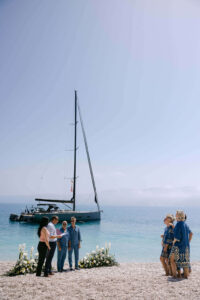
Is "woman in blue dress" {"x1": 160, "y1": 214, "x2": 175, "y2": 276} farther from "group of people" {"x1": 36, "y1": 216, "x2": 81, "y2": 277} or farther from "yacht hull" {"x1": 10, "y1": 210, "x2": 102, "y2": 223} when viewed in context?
"yacht hull" {"x1": 10, "y1": 210, "x2": 102, "y2": 223}

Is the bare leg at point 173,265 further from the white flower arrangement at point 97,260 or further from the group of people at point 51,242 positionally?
the group of people at point 51,242

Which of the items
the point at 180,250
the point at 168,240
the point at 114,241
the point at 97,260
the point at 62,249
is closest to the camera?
the point at 180,250

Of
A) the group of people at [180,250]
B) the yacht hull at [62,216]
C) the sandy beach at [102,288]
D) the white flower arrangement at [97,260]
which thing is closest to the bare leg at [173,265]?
the group of people at [180,250]

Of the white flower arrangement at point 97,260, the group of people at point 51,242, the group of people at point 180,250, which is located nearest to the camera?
the group of people at point 180,250

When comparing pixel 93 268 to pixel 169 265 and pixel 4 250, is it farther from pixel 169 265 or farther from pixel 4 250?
pixel 4 250

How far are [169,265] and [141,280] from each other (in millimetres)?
1310

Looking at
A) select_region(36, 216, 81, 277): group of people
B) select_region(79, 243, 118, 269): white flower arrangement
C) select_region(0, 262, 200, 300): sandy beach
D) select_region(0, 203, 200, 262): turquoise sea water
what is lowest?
select_region(0, 203, 200, 262): turquoise sea water

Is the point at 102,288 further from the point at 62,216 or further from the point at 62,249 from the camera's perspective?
the point at 62,216

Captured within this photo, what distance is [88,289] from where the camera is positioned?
6.03 metres

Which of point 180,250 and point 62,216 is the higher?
point 180,250

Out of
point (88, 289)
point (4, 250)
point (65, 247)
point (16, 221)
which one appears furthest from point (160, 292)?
point (16, 221)

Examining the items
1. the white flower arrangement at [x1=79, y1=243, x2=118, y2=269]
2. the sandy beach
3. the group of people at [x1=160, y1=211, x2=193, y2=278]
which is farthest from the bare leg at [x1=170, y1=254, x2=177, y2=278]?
the white flower arrangement at [x1=79, y1=243, x2=118, y2=269]

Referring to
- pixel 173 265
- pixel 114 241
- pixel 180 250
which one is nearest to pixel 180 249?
pixel 180 250

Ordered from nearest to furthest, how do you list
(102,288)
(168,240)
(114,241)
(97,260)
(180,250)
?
(102,288)
(180,250)
(168,240)
(97,260)
(114,241)
